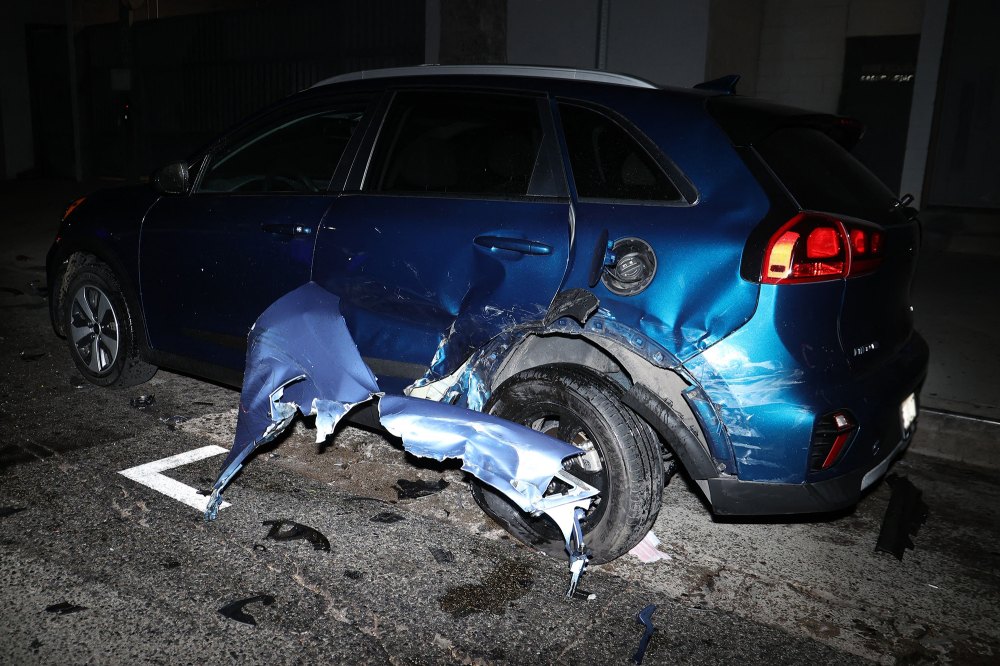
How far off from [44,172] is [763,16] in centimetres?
1624

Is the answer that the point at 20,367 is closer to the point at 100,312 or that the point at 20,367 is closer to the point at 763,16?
the point at 100,312

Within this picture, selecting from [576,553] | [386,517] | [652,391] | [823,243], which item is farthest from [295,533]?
[823,243]

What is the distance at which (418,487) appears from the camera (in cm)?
419

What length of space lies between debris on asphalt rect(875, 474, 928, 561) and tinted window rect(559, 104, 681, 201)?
1.86 metres

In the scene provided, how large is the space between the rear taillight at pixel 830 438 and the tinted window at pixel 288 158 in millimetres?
2477

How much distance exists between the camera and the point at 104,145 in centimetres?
1897

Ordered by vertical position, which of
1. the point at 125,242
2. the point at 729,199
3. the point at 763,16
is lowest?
the point at 125,242

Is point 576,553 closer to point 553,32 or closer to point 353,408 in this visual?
point 353,408

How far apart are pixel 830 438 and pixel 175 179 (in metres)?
3.54

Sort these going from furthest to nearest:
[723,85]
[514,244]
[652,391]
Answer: [723,85]
[514,244]
[652,391]

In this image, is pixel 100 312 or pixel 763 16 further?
pixel 763 16

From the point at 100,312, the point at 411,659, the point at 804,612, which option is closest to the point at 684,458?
the point at 804,612

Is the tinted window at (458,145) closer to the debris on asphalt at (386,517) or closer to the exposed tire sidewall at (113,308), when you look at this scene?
the debris on asphalt at (386,517)

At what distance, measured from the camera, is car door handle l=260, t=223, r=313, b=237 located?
4.05 m
